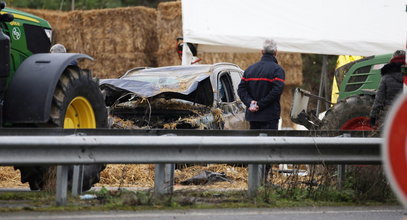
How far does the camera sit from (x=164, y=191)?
7684 millimetres

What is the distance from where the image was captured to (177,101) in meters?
12.8

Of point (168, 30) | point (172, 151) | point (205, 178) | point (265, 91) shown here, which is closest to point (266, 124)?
point (265, 91)

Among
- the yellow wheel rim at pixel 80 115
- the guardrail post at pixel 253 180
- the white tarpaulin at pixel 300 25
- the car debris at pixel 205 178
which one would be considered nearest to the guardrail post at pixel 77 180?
the guardrail post at pixel 253 180

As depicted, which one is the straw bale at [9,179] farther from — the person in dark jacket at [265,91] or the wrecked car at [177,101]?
the person in dark jacket at [265,91]

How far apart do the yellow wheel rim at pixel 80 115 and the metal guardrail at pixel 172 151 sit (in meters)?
Result: 1.69

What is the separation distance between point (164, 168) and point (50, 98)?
4.68ft

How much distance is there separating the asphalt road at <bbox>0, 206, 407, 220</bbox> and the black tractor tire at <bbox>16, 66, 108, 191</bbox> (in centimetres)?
142

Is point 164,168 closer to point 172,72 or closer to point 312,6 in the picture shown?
point 172,72

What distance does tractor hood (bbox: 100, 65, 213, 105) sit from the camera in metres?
12.8

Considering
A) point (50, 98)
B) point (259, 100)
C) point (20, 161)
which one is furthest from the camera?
point (259, 100)

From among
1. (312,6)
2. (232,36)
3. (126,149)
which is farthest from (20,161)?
(312,6)

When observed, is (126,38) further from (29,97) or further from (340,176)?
(340,176)

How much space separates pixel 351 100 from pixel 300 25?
5.53 meters

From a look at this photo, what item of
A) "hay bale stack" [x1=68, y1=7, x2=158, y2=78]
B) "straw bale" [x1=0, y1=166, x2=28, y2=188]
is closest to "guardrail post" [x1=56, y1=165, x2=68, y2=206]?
"straw bale" [x1=0, y1=166, x2=28, y2=188]
